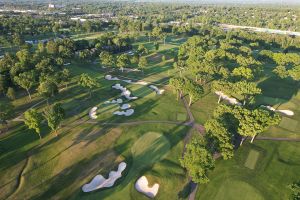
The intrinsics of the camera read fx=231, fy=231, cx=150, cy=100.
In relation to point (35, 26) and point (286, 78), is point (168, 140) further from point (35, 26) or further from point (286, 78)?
point (35, 26)

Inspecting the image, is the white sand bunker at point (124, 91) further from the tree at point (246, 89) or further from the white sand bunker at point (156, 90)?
the tree at point (246, 89)

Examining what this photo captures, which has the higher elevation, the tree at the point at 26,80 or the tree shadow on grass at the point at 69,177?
the tree at the point at 26,80

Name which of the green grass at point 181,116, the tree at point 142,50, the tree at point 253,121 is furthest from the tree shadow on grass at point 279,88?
the tree at point 142,50

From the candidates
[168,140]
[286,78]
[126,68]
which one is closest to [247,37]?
[286,78]

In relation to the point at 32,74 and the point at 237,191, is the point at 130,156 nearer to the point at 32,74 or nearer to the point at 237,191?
the point at 237,191

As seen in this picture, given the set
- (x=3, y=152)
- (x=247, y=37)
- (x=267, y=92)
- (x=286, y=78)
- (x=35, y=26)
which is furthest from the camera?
(x=35, y=26)

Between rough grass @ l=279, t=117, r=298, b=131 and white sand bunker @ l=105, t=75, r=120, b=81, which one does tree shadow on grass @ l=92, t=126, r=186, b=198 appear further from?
white sand bunker @ l=105, t=75, r=120, b=81
